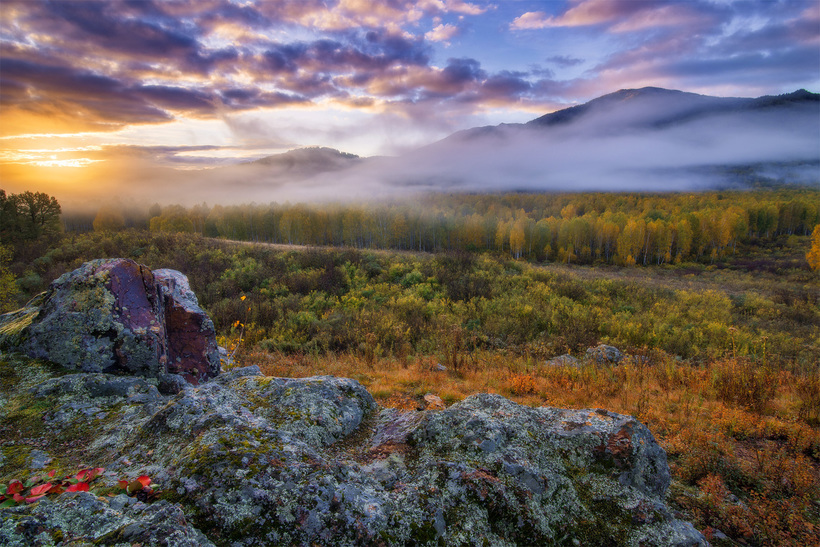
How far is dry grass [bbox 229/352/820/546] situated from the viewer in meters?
3.38

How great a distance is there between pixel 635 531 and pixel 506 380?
5082 mm

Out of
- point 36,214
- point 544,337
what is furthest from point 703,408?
point 36,214

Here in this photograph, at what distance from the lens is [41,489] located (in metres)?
2.28

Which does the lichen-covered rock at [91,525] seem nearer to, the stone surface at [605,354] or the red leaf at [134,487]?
the red leaf at [134,487]

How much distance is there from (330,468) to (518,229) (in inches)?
2767

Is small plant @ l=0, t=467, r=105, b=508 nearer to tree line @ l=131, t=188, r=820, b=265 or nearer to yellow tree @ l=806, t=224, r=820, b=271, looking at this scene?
tree line @ l=131, t=188, r=820, b=265

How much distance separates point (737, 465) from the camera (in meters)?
4.10

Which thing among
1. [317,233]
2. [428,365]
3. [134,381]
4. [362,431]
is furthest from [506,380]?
[317,233]

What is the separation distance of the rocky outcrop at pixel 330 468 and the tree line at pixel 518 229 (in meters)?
68.1

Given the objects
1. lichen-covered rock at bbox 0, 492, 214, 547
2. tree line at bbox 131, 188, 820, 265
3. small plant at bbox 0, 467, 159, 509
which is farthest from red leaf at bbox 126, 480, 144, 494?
tree line at bbox 131, 188, 820, 265

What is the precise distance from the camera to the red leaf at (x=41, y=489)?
2234 mm

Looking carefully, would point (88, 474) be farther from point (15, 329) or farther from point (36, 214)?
point (36, 214)

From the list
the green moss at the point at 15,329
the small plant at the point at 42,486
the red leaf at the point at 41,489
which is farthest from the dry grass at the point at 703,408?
the red leaf at the point at 41,489

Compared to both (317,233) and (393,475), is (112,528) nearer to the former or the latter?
(393,475)
